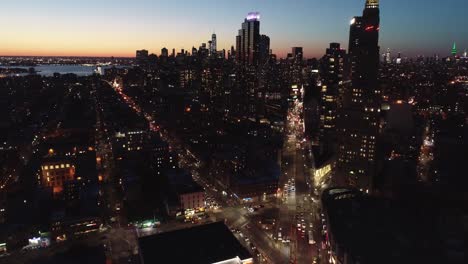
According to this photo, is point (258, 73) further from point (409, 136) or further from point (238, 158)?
point (238, 158)

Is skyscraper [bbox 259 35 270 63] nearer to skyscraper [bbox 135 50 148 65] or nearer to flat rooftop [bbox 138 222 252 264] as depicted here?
skyscraper [bbox 135 50 148 65]

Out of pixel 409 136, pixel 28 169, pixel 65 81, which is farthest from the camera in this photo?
pixel 65 81

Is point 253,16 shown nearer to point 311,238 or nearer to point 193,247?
point 311,238

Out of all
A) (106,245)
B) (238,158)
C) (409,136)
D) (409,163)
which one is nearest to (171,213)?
(106,245)

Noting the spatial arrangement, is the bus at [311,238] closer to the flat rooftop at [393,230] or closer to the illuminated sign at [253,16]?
the flat rooftop at [393,230]

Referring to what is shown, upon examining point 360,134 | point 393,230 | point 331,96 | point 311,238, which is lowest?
point 311,238

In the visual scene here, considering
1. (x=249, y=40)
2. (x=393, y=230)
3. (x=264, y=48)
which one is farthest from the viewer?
(x=264, y=48)

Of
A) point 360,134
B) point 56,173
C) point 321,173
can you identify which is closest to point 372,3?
point 360,134
